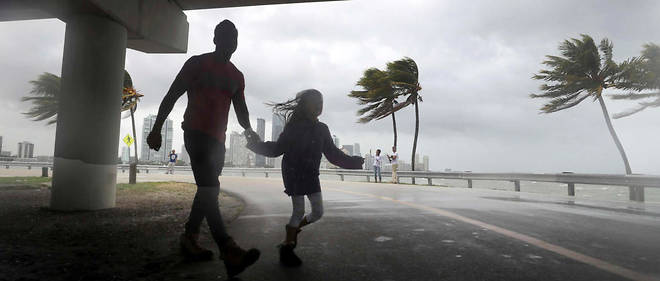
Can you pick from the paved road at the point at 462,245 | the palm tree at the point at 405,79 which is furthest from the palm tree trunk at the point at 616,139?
the paved road at the point at 462,245

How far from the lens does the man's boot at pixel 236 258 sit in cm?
283

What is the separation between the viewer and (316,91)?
12.0 ft

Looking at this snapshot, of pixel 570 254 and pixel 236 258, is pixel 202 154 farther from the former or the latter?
pixel 570 254

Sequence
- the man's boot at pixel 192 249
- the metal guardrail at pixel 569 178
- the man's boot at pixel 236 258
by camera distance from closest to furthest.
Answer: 1. the man's boot at pixel 236 258
2. the man's boot at pixel 192 249
3. the metal guardrail at pixel 569 178

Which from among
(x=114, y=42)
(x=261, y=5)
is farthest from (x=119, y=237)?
(x=261, y=5)

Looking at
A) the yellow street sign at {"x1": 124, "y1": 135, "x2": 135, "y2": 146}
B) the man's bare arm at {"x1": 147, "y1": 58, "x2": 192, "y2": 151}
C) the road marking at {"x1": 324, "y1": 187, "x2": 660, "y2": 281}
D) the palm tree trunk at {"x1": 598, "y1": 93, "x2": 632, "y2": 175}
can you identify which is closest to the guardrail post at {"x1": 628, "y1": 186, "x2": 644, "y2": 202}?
the road marking at {"x1": 324, "y1": 187, "x2": 660, "y2": 281}

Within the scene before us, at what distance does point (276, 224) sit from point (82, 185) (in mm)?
3575

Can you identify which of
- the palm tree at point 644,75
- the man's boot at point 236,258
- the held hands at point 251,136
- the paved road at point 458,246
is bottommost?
the paved road at point 458,246

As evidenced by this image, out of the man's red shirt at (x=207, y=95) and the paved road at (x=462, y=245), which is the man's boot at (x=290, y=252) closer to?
the paved road at (x=462, y=245)

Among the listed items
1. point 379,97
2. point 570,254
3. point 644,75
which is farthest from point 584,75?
point 570,254

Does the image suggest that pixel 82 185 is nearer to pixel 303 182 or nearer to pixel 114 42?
pixel 114 42

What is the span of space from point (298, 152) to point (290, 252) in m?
0.89

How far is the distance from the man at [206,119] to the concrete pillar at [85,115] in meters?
Answer: 4.19

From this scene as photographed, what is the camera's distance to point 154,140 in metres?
3.07
